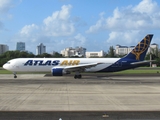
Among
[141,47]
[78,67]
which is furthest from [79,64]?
[141,47]

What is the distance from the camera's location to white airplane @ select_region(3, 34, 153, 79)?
1483 inches

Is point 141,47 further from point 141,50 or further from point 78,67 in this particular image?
point 78,67

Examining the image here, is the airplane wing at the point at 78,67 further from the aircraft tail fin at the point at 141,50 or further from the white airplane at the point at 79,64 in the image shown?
the aircraft tail fin at the point at 141,50

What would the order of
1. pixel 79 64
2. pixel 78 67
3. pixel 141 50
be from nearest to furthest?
pixel 78 67
pixel 79 64
pixel 141 50

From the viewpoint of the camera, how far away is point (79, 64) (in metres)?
39.2

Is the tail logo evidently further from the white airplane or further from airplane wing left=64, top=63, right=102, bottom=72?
airplane wing left=64, top=63, right=102, bottom=72

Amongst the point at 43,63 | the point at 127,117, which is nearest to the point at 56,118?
the point at 127,117

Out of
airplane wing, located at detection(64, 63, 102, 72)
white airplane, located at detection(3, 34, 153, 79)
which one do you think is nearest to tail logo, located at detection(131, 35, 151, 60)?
white airplane, located at detection(3, 34, 153, 79)

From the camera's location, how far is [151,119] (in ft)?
31.9

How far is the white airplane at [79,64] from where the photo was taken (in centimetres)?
3766

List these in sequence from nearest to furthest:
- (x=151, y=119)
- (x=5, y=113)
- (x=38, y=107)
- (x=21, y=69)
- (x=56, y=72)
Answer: (x=151, y=119) → (x=5, y=113) → (x=38, y=107) → (x=56, y=72) → (x=21, y=69)

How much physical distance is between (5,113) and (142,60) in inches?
1262

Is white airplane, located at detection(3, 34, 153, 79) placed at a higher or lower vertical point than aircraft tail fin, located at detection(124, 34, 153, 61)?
lower

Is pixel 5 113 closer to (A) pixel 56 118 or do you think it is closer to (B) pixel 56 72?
(A) pixel 56 118
